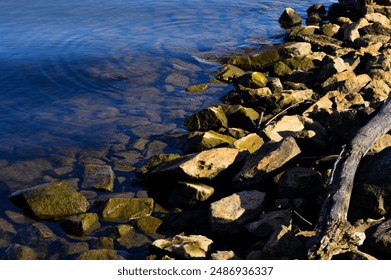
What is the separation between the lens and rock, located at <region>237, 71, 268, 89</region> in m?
14.0

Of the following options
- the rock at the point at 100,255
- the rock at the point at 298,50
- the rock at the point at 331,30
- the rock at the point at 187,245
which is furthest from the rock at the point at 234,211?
the rock at the point at 331,30

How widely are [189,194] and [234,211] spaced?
1.14m

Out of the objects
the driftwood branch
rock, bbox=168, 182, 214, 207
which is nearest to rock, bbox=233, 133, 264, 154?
rock, bbox=168, 182, 214, 207

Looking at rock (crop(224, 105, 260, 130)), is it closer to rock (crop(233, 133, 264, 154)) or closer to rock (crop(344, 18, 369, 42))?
rock (crop(233, 133, 264, 154))

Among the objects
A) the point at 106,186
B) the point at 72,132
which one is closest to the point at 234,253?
the point at 106,186

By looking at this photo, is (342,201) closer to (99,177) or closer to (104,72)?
(99,177)

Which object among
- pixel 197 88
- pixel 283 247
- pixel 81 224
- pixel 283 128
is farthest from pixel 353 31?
pixel 81 224

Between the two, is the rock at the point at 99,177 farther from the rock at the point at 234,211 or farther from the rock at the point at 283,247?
the rock at the point at 283,247

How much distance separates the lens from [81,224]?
858 cm

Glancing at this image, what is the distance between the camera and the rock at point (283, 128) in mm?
10557

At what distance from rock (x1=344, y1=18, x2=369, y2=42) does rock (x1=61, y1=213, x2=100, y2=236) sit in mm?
12204

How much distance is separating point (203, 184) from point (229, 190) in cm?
48

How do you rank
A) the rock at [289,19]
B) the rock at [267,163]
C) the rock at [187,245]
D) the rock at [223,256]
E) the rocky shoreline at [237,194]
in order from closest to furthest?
the rock at [223,256], the rock at [187,245], the rocky shoreline at [237,194], the rock at [267,163], the rock at [289,19]

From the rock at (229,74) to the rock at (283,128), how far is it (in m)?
4.78
